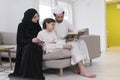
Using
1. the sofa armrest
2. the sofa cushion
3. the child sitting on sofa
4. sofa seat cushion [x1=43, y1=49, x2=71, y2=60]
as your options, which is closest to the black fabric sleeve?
the child sitting on sofa

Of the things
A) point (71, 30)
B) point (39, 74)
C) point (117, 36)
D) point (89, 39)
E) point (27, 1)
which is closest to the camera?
point (39, 74)

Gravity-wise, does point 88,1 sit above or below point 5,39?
above

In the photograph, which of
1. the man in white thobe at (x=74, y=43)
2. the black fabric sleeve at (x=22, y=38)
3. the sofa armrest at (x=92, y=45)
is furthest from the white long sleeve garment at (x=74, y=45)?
the black fabric sleeve at (x=22, y=38)

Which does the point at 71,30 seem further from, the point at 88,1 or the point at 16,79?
the point at 88,1

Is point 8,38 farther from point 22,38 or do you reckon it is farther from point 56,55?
point 56,55

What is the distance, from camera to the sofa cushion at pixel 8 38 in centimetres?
601

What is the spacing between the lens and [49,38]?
3930 mm

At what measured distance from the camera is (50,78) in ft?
12.3

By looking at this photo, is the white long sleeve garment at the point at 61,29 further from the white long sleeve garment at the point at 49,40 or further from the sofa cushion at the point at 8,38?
the sofa cushion at the point at 8,38

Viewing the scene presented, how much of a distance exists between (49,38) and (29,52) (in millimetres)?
569

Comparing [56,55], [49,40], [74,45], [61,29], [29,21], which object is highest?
[29,21]

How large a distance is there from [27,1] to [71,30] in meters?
2.38

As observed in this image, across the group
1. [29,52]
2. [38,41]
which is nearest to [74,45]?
[38,41]

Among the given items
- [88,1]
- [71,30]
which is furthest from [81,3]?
[71,30]
